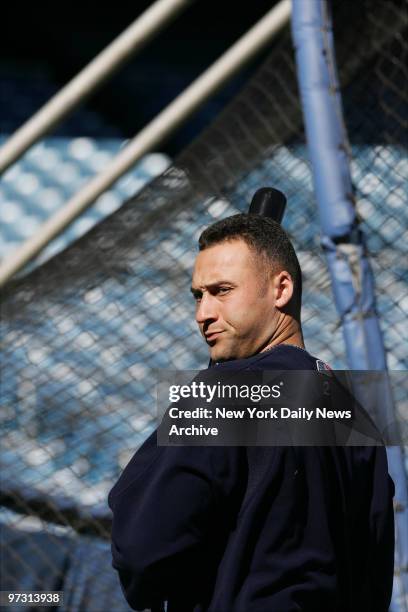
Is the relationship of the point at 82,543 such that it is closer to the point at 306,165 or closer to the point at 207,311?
the point at 306,165

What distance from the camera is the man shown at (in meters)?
1.22

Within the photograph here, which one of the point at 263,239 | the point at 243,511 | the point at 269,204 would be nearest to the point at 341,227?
the point at 269,204

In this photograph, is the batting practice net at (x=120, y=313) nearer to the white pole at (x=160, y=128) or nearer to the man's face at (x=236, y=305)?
the white pole at (x=160, y=128)

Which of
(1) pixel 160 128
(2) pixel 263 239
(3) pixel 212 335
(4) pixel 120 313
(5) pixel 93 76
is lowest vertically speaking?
(3) pixel 212 335

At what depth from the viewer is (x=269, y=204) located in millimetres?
1864

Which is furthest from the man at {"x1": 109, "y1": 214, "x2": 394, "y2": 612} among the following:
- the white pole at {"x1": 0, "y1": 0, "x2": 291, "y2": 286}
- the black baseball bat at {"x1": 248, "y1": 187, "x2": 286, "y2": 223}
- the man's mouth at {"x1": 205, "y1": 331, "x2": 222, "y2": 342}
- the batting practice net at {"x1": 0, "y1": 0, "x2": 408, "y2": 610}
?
the white pole at {"x1": 0, "y1": 0, "x2": 291, "y2": 286}

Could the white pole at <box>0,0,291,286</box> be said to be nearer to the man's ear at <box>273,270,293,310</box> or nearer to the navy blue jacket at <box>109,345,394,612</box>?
the man's ear at <box>273,270,293,310</box>

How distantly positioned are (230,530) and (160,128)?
5.79 ft

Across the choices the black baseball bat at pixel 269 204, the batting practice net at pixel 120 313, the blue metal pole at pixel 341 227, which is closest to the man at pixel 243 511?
the black baseball bat at pixel 269 204

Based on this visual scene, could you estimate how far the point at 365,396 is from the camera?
88.5 inches

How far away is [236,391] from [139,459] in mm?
148

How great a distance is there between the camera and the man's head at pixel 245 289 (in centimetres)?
139

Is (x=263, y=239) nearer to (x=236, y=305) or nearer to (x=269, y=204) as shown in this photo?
(x=236, y=305)

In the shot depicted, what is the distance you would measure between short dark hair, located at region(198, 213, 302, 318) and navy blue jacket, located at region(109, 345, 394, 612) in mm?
259
